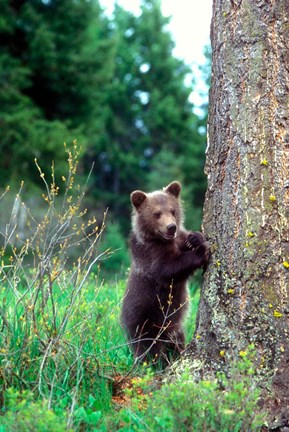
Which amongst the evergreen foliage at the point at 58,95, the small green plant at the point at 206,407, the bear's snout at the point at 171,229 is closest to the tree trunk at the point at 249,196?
the small green plant at the point at 206,407

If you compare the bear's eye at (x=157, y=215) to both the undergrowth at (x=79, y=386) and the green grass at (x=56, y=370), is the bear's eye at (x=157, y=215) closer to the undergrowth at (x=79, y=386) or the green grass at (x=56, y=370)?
the undergrowth at (x=79, y=386)

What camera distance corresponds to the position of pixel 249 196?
16.7 feet

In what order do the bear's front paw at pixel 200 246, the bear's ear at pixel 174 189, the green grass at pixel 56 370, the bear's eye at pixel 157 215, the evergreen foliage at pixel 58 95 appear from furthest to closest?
the evergreen foliage at pixel 58 95 < the bear's ear at pixel 174 189 < the bear's eye at pixel 157 215 < the bear's front paw at pixel 200 246 < the green grass at pixel 56 370

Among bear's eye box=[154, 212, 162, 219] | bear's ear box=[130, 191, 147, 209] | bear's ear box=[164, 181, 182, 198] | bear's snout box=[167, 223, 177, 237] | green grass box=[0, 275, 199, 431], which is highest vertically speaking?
bear's ear box=[164, 181, 182, 198]

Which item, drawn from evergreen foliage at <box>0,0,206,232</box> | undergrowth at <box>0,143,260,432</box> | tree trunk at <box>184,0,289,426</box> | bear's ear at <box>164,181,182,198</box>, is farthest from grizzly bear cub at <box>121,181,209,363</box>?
evergreen foliage at <box>0,0,206,232</box>

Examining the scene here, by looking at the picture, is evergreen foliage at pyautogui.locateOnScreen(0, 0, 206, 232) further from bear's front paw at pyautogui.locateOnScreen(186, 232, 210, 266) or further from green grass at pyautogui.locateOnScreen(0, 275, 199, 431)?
green grass at pyautogui.locateOnScreen(0, 275, 199, 431)

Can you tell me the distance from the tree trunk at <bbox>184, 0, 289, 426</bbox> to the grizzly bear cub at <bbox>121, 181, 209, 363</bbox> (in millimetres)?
875

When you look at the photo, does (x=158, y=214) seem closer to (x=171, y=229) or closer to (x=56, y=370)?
(x=171, y=229)

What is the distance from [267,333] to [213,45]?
2.17m

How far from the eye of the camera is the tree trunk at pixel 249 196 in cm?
495

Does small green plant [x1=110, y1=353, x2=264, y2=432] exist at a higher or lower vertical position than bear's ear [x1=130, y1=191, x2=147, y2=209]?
lower

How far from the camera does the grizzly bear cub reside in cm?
630

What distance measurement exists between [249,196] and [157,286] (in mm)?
1629

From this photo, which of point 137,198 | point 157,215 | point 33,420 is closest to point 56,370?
point 33,420
